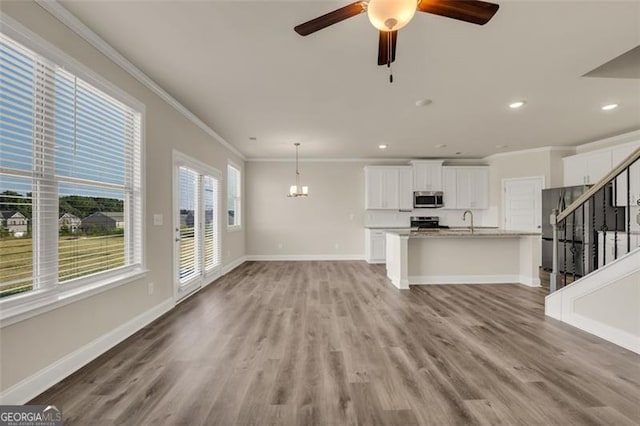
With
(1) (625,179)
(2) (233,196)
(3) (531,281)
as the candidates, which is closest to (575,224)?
(1) (625,179)

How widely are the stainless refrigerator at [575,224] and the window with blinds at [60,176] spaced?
6342 millimetres

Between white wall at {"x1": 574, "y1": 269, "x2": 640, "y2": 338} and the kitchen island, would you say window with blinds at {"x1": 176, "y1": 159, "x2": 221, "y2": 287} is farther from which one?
white wall at {"x1": 574, "y1": 269, "x2": 640, "y2": 338}

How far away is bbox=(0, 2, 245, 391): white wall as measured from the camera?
5.54 feet

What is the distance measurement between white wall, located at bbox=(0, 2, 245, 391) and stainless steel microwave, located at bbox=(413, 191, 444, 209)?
16.9 feet

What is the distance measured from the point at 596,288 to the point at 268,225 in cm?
610

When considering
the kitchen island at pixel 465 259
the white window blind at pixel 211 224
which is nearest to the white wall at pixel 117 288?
the white window blind at pixel 211 224

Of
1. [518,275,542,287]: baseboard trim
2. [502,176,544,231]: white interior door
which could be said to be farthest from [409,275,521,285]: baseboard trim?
[502,176,544,231]: white interior door

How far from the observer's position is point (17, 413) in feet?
5.19

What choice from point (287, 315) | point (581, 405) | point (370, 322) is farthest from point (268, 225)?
point (581, 405)

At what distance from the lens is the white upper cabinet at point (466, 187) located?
22.7 ft

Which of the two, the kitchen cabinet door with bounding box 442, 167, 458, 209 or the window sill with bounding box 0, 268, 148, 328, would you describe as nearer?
the window sill with bounding box 0, 268, 148, 328

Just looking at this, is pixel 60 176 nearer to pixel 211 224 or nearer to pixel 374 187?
pixel 211 224

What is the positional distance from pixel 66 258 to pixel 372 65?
3164mm

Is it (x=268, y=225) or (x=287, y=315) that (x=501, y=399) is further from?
(x=268, y=225)
